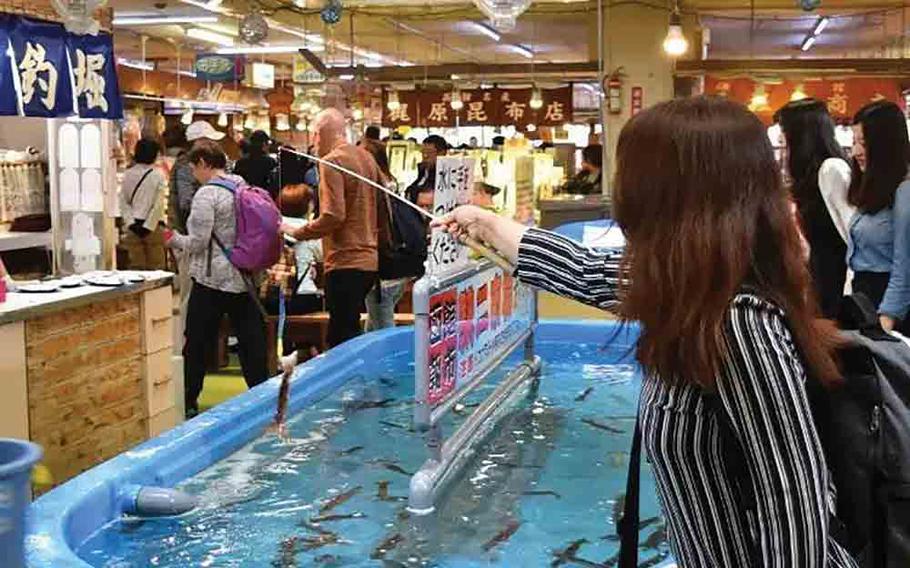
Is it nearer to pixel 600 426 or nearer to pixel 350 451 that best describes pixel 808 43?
pixel 600 426

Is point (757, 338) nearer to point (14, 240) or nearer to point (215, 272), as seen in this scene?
point (215, 272)

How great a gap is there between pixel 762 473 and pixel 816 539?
108mm

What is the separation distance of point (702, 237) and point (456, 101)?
13489 millimetres

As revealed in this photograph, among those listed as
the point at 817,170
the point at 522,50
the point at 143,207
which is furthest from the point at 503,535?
the point at 522,50

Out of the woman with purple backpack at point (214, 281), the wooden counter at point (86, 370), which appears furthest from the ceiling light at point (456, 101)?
the wooden counter at point (86, 370)

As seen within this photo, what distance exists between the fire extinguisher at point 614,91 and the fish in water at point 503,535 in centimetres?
1020

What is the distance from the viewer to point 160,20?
14883 millimetres

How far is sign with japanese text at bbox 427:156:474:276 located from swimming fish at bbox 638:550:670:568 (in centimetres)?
129

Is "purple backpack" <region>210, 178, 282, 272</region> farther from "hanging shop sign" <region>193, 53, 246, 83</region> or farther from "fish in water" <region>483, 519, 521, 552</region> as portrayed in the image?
"hanging shop sign" <region>193, 53, 246, 83</region>

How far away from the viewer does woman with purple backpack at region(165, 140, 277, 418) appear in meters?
6.31

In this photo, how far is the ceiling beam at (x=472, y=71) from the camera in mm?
13406

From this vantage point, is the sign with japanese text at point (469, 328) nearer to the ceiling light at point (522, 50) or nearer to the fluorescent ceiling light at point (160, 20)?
the fluorescent ceiling light at point (160, 20)

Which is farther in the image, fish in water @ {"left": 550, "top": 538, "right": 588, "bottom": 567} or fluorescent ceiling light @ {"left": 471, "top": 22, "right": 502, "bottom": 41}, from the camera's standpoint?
fluorescent ceiling light @ {"left": 471, "top": 22, "right": 502, "bottom": 41}

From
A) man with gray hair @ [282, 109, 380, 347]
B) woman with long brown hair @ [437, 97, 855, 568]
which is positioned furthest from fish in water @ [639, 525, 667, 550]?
man with gray hair @ [282, 109, 380, 347]
